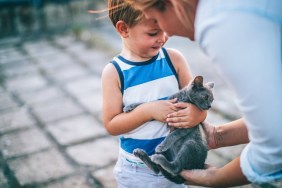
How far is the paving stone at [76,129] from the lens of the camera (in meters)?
3.10

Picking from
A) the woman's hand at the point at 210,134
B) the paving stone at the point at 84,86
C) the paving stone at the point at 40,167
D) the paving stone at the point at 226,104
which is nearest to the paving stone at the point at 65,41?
the paving stone at the point at 84,86

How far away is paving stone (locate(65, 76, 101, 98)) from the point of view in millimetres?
3891

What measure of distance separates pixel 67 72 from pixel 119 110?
2.82m

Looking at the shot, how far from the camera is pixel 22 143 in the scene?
119 inches

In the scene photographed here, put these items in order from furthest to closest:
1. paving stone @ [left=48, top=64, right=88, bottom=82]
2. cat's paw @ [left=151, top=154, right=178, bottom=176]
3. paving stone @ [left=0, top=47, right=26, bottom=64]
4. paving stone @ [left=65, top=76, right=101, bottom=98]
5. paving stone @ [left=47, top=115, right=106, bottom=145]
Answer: paving stone @ [left=0, top=47, right=26, bottom=64], paving stone @ [left=48, top=64, right=88, bottom=82], paving stone @ [left=65, top=76, right=101, bottom=98], paving stone @ [left=47, top=115, right=106, bottom=145], cat's paw @ [left=151, top=154, right=178, bottom=176]

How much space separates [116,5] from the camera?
5.36 feet

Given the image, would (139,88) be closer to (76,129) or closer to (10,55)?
(76,129)

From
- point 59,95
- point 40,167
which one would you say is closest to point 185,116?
point 40,167

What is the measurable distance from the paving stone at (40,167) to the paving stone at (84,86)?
108cm

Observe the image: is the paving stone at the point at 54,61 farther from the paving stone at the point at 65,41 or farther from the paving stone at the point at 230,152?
the paving stone at the point at 230,152

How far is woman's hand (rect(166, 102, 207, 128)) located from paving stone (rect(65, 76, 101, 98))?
238cm

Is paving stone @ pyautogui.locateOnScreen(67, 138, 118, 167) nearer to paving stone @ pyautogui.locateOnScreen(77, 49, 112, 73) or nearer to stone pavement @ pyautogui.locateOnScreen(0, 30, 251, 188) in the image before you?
stone pavement @ pyautogui.locateOnScreen(0, 30, 251, 188)

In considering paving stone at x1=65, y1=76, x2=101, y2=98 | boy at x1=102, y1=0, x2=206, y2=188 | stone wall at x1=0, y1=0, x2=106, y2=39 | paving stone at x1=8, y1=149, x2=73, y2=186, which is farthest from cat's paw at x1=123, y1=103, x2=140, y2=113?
stone wall at x1=0, y1=0, x2=106, y2=39

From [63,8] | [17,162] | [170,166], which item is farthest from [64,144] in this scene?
[63,8]
